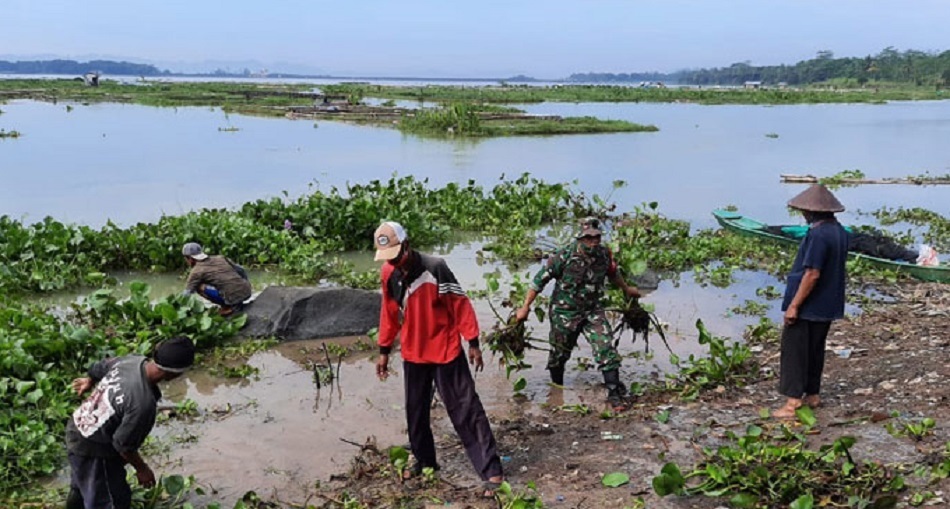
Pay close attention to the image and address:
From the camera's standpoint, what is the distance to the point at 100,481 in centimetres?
420

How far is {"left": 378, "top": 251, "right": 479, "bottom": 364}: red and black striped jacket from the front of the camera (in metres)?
4.62

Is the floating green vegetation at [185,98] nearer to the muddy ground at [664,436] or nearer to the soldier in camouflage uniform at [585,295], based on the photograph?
the soldier in camouflage uniform at [585,295]

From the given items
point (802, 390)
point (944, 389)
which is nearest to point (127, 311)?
point (802, 390)

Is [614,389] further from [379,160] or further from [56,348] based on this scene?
[379,160]

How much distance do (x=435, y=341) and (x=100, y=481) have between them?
191 cm

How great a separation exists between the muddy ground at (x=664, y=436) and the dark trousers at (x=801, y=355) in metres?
0.25

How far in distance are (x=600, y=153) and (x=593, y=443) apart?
21.3m

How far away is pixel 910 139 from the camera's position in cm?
3134

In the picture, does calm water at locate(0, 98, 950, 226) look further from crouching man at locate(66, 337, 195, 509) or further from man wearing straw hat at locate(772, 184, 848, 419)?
crouching man at locate(66, 337, 195, 509)

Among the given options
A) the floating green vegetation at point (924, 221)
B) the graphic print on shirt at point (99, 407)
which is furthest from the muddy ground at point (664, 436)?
the floating green vegetation at point (924, 221)

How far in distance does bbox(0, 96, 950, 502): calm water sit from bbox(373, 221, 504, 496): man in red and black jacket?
0.36 metres

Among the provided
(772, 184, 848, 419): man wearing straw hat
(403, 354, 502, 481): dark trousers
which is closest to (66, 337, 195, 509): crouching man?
(403, 354, 502, 481): dark trousers

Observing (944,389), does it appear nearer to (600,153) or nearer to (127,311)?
(127,311)

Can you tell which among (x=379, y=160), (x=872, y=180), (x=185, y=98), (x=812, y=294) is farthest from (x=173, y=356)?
(x=185, y=98)
